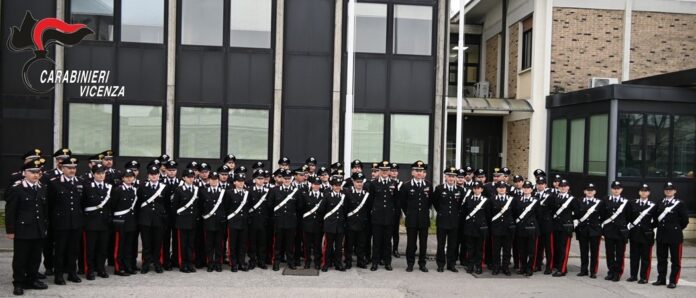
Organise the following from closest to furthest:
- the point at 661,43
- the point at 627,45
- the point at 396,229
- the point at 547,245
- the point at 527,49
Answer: the point at 547,245 < the point at 396,229 < the point at 627,45 < the point at 661,43 < the point at 527,49

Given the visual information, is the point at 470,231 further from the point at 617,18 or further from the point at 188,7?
the point at 617,18

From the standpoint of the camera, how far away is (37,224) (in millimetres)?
8773

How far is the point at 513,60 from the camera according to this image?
23.1 metres

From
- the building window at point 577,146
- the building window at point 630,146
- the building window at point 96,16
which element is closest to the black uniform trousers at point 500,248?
the building window at point 630,146

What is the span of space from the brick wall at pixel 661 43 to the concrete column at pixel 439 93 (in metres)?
7.12

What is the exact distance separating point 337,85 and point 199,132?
12.9 feet

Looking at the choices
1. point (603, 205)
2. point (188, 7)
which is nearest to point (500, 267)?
point (603, 205)

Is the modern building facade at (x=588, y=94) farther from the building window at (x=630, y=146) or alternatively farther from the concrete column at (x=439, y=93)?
the concrete column at (x=439, y=93)

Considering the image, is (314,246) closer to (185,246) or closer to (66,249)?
(185,246)

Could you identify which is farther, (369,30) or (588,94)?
(588,94)

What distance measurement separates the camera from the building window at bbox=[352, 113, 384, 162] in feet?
57.1

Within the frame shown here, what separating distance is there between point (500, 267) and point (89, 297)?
6.91 metres

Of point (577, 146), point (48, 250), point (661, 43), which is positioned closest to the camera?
point (48, 250)

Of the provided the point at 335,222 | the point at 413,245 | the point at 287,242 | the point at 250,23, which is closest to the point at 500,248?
the point at 413,245
